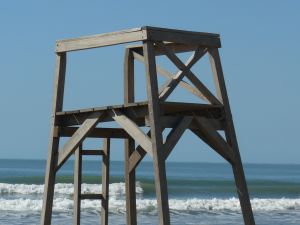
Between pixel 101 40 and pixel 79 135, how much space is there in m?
1.27

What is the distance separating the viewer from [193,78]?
11.8m

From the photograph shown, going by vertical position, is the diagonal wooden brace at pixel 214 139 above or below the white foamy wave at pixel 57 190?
below

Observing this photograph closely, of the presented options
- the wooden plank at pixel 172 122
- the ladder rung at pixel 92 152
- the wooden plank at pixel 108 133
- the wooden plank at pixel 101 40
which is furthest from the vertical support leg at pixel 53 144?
the wooden plank at pixel 172 122

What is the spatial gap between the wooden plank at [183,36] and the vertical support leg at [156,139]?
0.17 meters

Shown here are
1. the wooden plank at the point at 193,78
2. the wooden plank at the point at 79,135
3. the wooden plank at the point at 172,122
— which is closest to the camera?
the wooden plank at the point at 172,122

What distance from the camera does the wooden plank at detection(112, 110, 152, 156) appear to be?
431 inches

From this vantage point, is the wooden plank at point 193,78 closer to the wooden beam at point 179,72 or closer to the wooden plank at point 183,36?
the wooden beam at point 179,72

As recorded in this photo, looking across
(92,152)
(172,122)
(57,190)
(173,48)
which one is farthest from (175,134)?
(57,190)

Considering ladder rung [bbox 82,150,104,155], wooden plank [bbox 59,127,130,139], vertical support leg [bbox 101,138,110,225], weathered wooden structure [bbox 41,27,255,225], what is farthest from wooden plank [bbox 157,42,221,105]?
ladder rung [bbox 82,150,104,155]

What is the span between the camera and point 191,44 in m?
11.9

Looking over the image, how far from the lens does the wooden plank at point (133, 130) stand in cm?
1095

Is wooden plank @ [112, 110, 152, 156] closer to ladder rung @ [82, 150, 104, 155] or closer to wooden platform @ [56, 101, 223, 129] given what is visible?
wooden platform @ [56, 101, 223, 129]

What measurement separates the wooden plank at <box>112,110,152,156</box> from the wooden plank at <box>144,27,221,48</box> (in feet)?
3.46

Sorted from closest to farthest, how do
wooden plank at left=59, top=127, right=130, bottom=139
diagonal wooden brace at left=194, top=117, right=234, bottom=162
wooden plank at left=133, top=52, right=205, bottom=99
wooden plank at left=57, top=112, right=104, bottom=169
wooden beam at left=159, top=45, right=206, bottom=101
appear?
1. wooden beam at left=159, top=45, right=206, bottom=101
2. diagonal wooden brace at left=194, top=117, right=234, bottom=162
3. wooden plank at left=57, top=112, right=104, bottom=169
4. wooden plank at left=133, top=52, right=205, bottom=99
5. wooden plank at left=59, top=127, right=130, bottom=139
